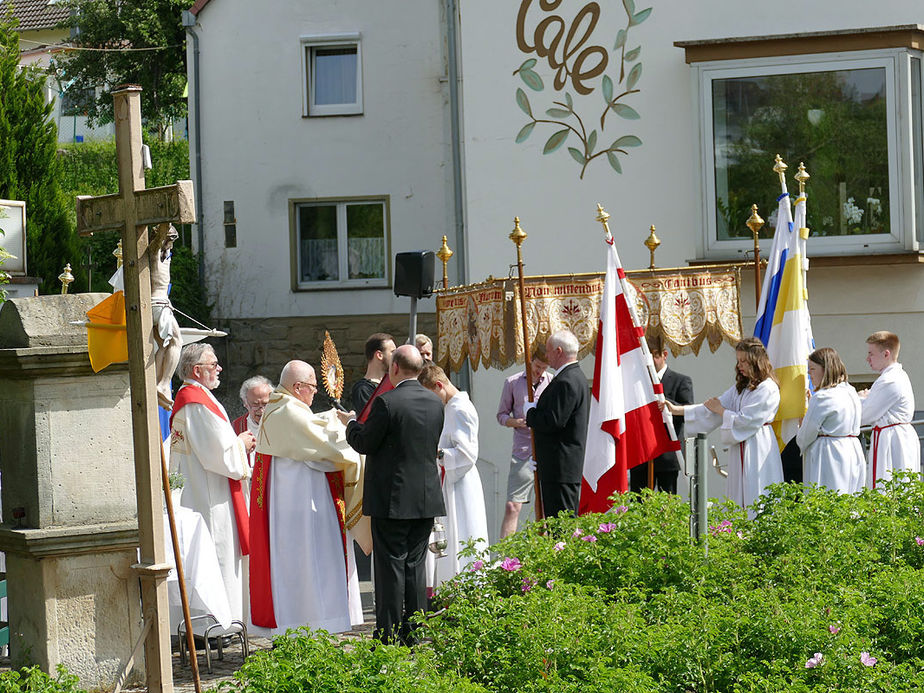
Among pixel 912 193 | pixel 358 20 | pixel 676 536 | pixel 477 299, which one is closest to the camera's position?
pixel 676 536

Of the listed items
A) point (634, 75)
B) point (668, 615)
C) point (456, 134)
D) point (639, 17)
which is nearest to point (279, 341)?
point (456, 134)

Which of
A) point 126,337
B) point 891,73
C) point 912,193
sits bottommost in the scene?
point 126,337

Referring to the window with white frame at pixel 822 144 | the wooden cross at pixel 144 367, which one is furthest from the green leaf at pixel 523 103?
the wooden cross at pixel 144 367

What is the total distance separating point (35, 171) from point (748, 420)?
1386cm

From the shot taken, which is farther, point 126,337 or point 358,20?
point 358,20

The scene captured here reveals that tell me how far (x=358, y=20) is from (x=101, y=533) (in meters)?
15.5

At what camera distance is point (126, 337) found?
5.78 meters

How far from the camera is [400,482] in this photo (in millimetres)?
7875

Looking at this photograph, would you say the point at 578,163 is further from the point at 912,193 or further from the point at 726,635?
the point at 726,635

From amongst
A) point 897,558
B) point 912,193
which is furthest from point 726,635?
point 912,193

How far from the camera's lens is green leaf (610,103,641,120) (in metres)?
13.2

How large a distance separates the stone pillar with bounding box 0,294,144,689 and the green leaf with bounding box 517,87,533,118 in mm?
7845

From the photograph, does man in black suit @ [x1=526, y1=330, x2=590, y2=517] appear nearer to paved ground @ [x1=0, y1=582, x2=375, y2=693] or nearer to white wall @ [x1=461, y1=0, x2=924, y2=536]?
paved ground @ [x1=0, y1=582, x2=375, y2=693]

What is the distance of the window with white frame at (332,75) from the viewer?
67.7ft
